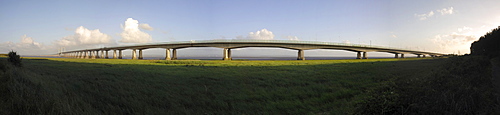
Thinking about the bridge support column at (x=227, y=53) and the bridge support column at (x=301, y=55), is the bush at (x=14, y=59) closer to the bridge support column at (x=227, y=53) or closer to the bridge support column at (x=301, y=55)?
the bridge support column at (x=227, y=53)

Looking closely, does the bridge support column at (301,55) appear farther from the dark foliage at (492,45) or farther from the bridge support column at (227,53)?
the dark foliage at (492,45)

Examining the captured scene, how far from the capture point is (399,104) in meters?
4.43

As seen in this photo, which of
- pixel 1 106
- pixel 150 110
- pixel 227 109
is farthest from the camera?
pixel 227 109

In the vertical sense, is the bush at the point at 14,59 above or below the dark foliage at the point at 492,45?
below

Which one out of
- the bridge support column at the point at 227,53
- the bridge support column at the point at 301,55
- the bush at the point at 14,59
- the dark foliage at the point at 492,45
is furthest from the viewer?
the bridge support column at the point at 301,55

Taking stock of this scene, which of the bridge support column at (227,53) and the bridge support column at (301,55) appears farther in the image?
the bridge support column at (301,55)

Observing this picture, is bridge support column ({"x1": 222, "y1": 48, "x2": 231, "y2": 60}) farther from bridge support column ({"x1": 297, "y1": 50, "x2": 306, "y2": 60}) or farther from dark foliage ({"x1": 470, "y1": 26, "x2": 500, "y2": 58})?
dark foliage ({"x1": 470, "y1": 26, "x2": 500, "y2": 58})

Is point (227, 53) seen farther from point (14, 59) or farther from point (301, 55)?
point (14, 59)

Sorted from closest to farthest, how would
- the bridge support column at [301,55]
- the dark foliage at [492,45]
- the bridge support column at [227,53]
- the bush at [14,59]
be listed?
1. the bush at [14,59]
2. the dark foliage at [492,45]
3. the bridge support column at [227,53]
4. the bridge support column at [301,55]

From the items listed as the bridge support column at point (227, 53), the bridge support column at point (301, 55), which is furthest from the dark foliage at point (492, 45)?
the bridge support column at point (227, 53)

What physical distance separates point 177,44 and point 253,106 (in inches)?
2598

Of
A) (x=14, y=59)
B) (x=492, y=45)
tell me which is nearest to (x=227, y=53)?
(x=14, y=59)

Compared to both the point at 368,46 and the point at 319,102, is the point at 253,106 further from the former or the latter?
the point at 368,46

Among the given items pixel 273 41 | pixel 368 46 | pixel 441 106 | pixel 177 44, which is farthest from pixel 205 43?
pixel 441 106
